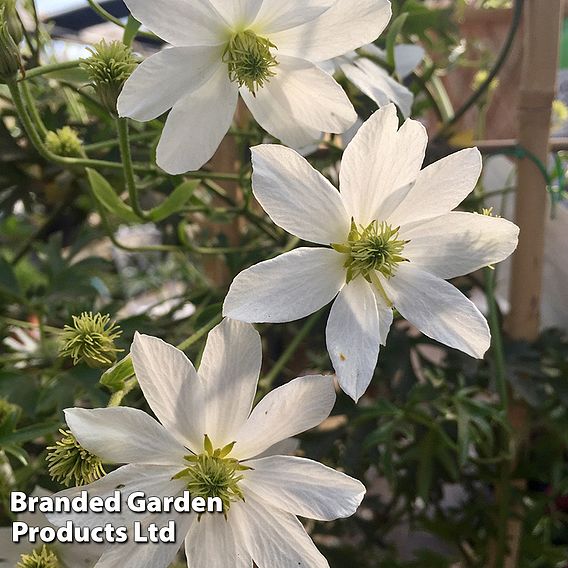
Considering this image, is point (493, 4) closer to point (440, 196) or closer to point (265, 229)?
point (265, 229)

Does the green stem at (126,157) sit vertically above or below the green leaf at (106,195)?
below

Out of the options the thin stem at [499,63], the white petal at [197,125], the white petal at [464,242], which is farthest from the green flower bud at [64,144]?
the thin stem at [499,63]

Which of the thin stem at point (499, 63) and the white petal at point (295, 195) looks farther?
the thin stem at point (499, 63)

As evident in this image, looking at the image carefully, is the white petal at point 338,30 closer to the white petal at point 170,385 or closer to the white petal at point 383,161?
the white petal at point 383,161

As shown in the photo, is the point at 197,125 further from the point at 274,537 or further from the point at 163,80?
the point at 274,537

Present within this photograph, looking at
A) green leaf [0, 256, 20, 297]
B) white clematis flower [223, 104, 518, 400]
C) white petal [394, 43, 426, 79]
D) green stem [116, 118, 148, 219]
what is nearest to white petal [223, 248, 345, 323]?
white clematis flower [223, 104, 518, 400]

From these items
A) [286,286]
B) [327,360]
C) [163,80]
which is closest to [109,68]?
[163,80]

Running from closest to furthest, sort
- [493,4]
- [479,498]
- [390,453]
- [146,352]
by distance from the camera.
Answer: [146,352], [390,453], [479,498], [493,4]

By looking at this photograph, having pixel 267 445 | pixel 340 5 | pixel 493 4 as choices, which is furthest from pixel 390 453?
pixel 493 4
